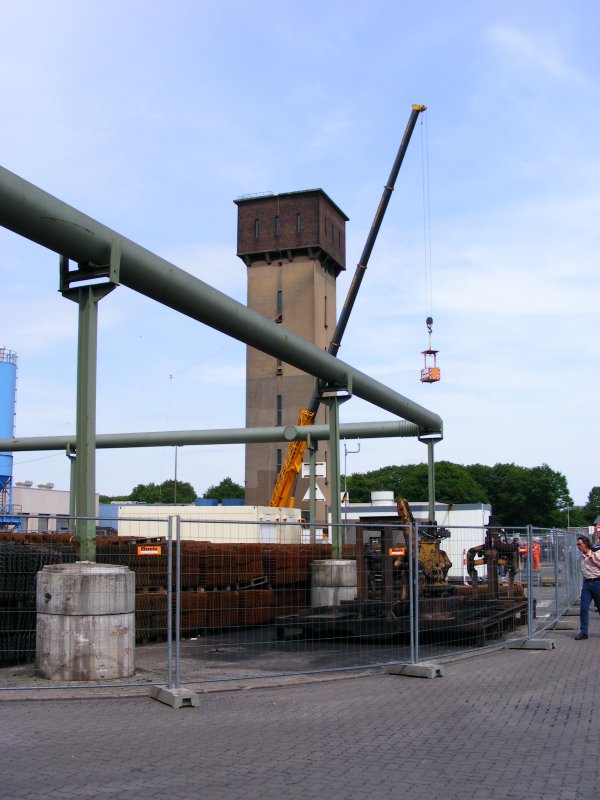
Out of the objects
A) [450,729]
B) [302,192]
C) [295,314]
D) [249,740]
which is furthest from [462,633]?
[302,192]

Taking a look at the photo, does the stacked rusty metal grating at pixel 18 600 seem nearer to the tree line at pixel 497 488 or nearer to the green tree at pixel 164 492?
the tree line at pixel 497 488

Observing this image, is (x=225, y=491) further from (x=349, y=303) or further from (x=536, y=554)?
(x=536, y=554)

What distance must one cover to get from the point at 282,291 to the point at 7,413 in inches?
1164

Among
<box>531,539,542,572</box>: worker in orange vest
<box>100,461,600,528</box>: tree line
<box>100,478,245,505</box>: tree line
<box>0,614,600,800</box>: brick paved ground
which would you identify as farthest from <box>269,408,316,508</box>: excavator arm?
<box>100,478,245,505</box>: tree line

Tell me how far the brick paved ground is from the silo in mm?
48076

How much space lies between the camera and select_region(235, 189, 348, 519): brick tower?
246 feet

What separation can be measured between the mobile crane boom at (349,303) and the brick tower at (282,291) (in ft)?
99.3

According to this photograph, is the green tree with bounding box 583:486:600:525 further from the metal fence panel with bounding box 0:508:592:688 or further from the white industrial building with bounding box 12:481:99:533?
the metal fence panel with bounding box 0:508:592:688

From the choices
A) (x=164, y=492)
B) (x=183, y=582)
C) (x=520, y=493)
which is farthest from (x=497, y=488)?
(x=183, y=582)

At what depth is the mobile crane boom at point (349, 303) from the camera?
39281mm

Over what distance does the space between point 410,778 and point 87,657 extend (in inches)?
190

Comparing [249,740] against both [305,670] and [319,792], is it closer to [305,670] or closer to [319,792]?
[319,792]


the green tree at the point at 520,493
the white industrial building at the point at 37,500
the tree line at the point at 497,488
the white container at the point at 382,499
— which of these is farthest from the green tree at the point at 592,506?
the white container at the point at 382,499

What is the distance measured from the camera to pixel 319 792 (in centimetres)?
569
